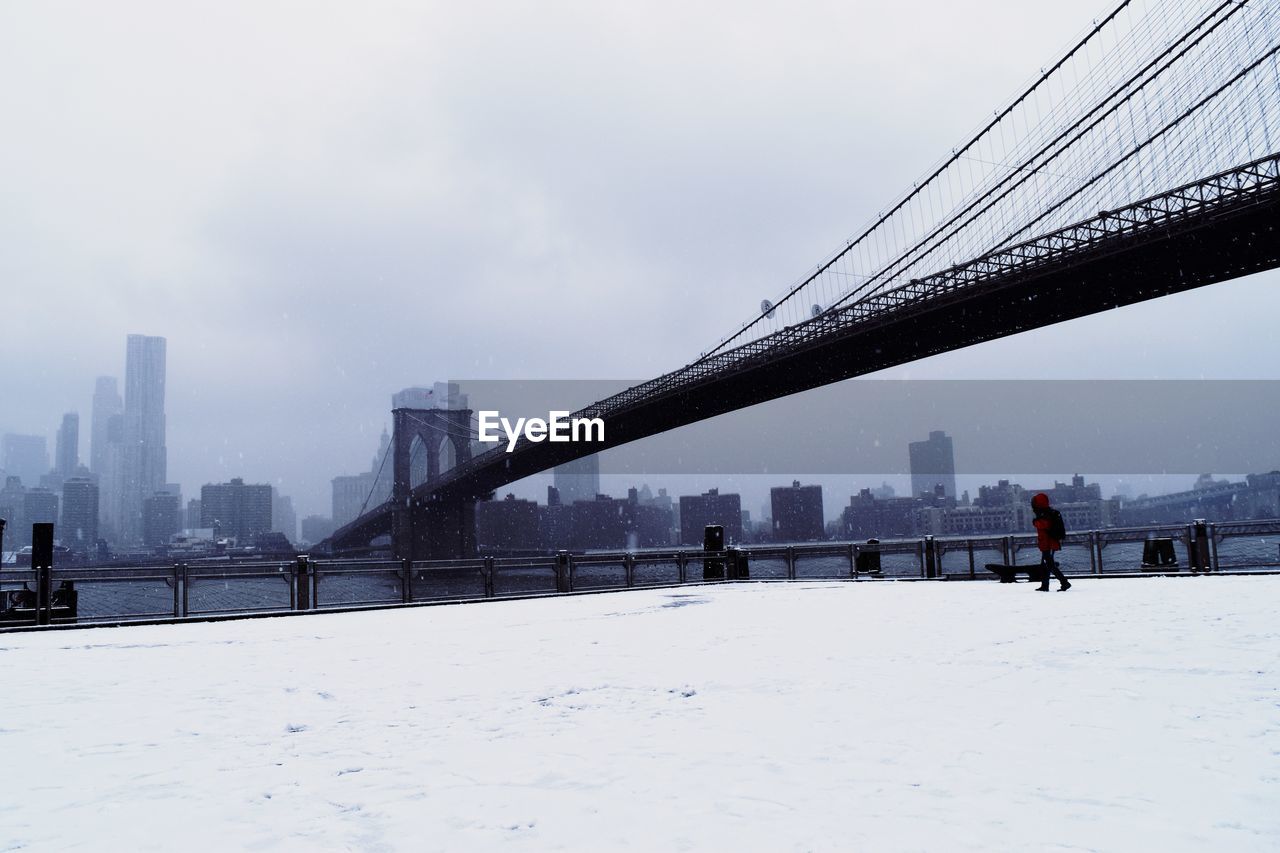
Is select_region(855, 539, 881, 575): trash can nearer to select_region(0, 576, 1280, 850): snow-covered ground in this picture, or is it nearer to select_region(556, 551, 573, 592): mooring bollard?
select_region(556, 551, 573, 592): mooring bollard

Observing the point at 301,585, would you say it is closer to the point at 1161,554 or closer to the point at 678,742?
the point at 678,742

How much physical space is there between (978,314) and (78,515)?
153 m

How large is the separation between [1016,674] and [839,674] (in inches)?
50.8

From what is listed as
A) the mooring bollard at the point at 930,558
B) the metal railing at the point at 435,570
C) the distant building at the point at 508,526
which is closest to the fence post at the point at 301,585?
the metal railing at the point at 435,570

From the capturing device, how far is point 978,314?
40219mm

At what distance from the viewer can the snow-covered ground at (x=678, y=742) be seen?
137 inches

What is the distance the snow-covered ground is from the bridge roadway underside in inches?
1168

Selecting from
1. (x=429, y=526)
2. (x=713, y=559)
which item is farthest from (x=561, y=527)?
(x=713, y=559)

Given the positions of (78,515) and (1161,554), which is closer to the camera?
(1161,554)

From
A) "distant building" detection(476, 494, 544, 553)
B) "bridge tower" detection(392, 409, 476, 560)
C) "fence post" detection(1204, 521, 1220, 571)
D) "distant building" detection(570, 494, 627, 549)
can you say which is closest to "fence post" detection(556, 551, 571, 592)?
"fence post" detection(1204, 521, 1220, 571)

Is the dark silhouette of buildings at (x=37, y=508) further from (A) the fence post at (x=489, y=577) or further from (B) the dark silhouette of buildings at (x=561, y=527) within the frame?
(A) the fence post at (x=489, y=577)

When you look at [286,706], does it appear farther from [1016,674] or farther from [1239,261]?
[1239,261]

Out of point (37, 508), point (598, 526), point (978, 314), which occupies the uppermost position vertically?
point (978, 314)

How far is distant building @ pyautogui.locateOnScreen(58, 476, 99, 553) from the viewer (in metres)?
143
